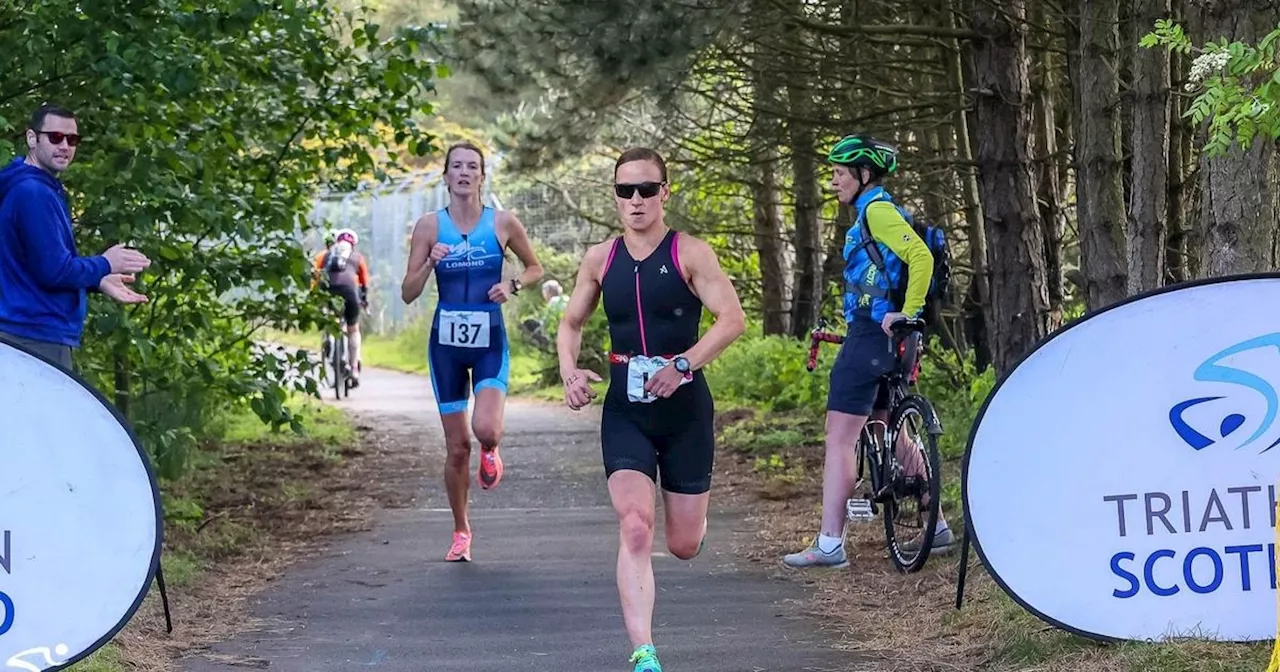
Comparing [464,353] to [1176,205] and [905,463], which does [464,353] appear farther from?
[1176,205]

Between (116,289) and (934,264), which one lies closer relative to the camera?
(116,289)

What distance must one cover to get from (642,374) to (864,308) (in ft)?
7.97

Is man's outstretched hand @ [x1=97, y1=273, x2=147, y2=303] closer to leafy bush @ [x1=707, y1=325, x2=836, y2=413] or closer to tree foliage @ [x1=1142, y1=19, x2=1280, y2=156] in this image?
tree foliage @ [x1=1142, y1=19, x2=1280, y2=156]

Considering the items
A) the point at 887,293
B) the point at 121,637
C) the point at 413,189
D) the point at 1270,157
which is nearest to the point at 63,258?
the point at 121,637

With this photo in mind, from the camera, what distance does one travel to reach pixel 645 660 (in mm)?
5633

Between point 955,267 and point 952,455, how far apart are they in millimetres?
3229

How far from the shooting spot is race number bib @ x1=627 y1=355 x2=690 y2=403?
600 centimetres

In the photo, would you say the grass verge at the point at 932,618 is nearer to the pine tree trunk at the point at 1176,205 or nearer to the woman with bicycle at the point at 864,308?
the woman with bicycle at the point at 864,308

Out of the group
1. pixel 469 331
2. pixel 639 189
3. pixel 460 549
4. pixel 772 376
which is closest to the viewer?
pixel 639 189

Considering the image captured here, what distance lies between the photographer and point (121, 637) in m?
6.68

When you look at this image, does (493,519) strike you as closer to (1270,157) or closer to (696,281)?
(696,281)

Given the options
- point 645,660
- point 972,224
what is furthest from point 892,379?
point 972,224

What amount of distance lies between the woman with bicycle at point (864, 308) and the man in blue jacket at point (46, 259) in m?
3.26

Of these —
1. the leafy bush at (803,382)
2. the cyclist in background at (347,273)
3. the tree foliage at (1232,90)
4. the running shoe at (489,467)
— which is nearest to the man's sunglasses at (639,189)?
the tree foliage at (1232,90)
